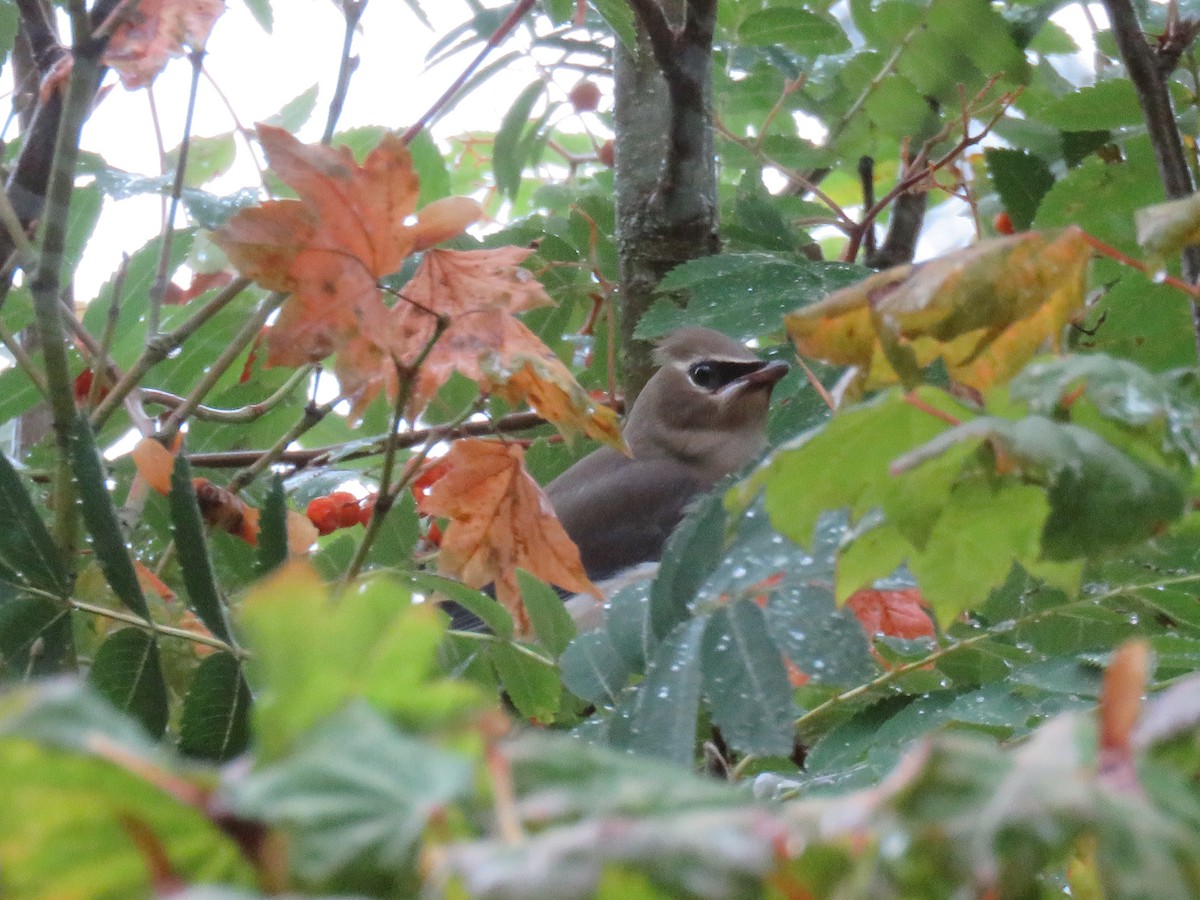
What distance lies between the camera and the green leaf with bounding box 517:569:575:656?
4.80 feet

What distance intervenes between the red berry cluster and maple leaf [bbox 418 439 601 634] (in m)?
0.39

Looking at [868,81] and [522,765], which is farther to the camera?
[868,81]

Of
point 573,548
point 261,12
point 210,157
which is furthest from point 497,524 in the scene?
point 210,157

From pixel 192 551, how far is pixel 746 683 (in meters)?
0.50

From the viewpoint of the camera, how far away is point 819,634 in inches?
46.7

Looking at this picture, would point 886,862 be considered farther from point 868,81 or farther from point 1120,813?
point 868,81

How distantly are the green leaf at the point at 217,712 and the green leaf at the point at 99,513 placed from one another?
11cm

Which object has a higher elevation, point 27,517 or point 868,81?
point 868,81

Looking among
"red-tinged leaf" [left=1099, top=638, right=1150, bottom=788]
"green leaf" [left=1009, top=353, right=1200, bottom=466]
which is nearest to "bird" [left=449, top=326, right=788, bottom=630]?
"green leaf" [left=1009, top=353, right=1200, bottom=466]

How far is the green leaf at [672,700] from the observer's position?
1.10 meters

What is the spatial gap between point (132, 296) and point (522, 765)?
1.62 m

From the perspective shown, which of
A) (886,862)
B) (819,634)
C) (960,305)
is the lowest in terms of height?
(819,634)

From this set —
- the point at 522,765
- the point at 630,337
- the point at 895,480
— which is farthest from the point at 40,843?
the point at 630,337

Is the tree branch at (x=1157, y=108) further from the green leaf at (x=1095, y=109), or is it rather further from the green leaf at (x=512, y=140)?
the green leaf at (x=512, y=140)
